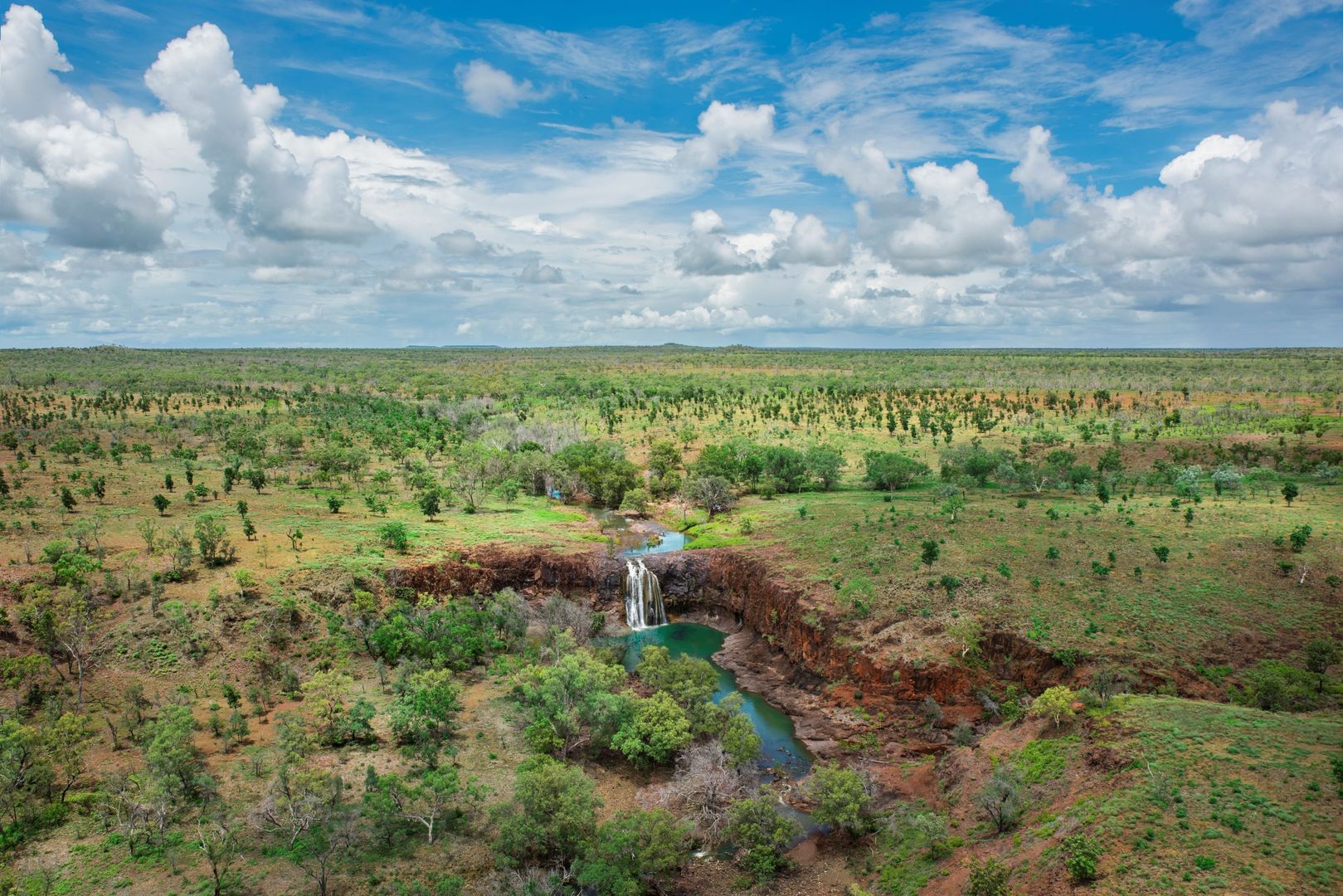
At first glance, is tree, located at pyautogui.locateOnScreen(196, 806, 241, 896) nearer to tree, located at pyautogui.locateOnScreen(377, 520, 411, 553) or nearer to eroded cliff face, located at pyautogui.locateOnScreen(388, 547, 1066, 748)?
eroded cliff face, located at pyautogui.locateOnScreen(388, 547, 1066, 748)

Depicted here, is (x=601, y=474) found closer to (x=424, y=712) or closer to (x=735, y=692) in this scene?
(x=735, y=692)

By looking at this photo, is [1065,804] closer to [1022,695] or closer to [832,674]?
[1022,695]

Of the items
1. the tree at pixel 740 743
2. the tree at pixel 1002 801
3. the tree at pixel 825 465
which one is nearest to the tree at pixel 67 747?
the tree at pixel 740 743

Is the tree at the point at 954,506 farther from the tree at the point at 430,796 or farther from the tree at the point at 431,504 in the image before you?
the tree at the point at 431,504

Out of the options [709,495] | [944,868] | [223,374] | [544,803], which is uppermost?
[223,374]

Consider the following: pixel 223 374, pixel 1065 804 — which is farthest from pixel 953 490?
pixel 223 374

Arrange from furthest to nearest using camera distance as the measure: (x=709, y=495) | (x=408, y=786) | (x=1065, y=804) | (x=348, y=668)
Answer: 1. (x=709, y=495)
2. (x=348, y=668)
3. (x=408, y=786)
4. (x=1065, y=804)
